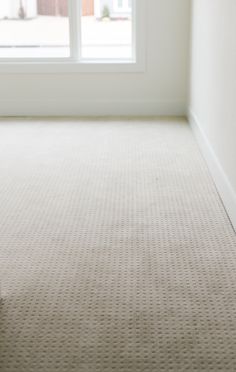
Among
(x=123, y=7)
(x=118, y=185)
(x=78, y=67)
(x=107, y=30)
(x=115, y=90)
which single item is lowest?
(x=118, y=185)

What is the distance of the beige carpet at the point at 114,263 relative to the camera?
1.60m

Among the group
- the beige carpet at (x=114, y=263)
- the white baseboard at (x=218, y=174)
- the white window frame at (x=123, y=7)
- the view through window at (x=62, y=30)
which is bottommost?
the beige carpet at (x=114, y=263)

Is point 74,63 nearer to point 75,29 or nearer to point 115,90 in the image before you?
point 75,29

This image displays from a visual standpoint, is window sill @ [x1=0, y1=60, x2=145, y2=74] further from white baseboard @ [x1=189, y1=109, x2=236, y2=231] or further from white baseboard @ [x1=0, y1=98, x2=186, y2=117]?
white baseboard @ [x1=189, y1=109, x2=236, y2=231]

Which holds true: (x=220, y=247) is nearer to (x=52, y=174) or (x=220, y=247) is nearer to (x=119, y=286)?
(x=119, y=286)

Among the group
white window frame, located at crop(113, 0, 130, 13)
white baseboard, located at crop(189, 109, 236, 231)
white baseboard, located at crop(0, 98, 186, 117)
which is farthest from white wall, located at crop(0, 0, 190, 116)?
white baseboard, located at crop(189, 109, 236, 231)

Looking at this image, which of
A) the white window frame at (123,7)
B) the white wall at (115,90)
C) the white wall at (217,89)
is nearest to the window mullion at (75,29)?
the white wall at (115,90)

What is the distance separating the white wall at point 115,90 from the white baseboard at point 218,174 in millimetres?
641

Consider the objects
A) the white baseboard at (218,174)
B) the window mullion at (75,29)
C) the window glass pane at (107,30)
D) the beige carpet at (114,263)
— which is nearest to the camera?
the beige carpet at (114,263)

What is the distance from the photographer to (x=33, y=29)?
4520 millimetres

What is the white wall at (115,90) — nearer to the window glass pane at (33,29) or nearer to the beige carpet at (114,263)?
the window glass pane at (33,29)

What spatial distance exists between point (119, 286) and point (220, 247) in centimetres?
50

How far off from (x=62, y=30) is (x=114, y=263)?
2.85 meters

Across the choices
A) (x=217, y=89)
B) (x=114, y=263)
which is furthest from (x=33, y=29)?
(x=114, y=263)
